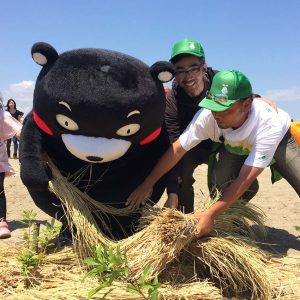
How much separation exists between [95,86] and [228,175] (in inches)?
52.5

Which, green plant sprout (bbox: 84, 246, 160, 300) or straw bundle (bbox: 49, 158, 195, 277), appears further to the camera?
straw bundle (bbox: 49, 158, 195, 277)

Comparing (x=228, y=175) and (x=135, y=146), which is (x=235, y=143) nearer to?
(x=228, y=175)

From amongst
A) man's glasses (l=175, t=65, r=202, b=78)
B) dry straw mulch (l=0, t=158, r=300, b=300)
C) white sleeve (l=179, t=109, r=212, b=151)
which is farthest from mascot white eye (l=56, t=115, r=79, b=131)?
man's glasses (l=175, t=65, r=202, b=78)

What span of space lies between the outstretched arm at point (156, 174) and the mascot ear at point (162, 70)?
0.43 meters

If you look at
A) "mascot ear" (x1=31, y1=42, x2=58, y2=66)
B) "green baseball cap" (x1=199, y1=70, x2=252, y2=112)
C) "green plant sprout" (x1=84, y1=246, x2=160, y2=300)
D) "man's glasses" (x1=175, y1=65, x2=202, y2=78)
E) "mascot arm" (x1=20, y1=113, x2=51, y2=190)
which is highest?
"mascot ear" (x1=31, y1=42, x2=58, y2=66)

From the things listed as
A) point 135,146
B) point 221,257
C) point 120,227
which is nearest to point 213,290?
point 221,257

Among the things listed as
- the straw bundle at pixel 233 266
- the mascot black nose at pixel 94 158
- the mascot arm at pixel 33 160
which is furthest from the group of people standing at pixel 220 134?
the mascot arm at pixel 33 160

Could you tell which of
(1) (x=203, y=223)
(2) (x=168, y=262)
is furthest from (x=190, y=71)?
(2) (x=168, y=262)

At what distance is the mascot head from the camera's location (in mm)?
2449

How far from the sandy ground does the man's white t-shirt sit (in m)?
0.51

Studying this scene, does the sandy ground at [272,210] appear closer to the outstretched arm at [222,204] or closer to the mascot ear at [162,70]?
the outstretched arm at [222,204]

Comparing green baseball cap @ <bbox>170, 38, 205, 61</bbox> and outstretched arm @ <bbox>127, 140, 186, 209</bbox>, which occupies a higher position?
green baseball cap @ <bbox>170, 38, 205, 61</bbox>

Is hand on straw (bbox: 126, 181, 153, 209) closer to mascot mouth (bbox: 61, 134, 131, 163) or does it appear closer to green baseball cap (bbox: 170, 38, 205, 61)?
mascot mouth (bbox: 61, 134, 131, 163)

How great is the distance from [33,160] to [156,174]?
31.0 inches
